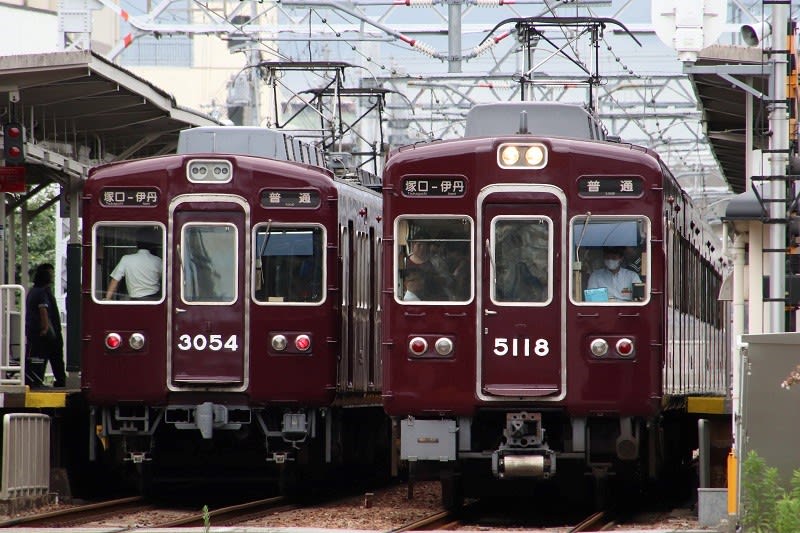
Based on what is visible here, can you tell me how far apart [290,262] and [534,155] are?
267 centimetres

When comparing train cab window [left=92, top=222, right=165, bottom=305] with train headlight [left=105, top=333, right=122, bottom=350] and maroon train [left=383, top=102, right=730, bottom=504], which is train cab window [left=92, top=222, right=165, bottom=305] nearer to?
train headlight [left=105, top=333, right=122, bottom=350]

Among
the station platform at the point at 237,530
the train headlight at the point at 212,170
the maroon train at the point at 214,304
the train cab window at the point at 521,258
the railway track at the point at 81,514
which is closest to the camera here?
the station platform at the point at 237,530

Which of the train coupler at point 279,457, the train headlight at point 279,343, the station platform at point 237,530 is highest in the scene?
the train headlight at point 279,343

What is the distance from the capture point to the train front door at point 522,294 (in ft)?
42.4

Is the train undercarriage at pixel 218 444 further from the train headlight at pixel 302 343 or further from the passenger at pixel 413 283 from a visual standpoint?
the passenger at pixel 413 283

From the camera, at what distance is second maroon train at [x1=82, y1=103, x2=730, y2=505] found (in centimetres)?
1293

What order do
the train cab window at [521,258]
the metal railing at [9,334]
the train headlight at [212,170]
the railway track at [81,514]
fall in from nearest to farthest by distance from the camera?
the train cab window at [521,258], the railway track at [81,514], the train headlight at [212,170], the metal railing at [9,334]

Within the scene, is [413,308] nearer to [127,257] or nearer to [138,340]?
[138,340]

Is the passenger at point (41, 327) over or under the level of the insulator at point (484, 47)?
under

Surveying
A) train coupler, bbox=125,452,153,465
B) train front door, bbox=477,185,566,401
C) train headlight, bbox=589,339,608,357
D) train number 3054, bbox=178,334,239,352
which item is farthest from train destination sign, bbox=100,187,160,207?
train headlight, bbox=589,339,608,357

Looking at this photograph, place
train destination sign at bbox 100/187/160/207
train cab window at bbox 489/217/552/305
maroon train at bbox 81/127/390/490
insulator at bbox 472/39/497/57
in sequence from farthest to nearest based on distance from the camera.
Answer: insulator at bbox 472/39/497/57
train destination sign at bbox 100/187/160/207
maroon train at bbox 81/127/390/490
train cab window at bbox 489/217/552/305

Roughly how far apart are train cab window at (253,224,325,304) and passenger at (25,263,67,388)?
349 centimetres

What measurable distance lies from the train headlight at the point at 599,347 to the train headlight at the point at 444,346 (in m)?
1.11

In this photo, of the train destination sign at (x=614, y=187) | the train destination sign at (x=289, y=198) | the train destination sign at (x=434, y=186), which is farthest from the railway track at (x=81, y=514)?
the train destination sign at (x=614, y=187)
